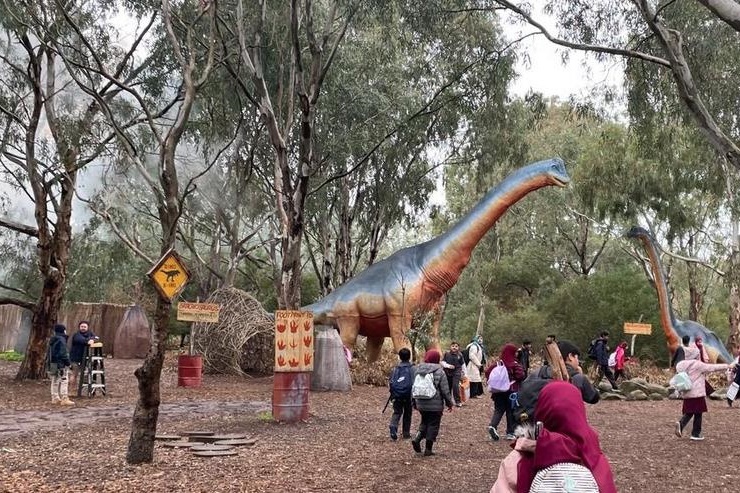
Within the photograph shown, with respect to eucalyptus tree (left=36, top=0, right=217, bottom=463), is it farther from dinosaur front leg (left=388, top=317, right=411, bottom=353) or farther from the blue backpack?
dinosaur front leg (left=388, top=317, right=411, bottom=353)

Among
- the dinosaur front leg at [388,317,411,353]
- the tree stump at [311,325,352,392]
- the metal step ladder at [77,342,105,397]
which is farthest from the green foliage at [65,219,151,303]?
the dinosaur front leg at [388,317,411,353]

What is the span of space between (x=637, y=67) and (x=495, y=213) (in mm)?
3556

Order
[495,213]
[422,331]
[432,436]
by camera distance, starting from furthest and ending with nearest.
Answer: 1. [422,331]
2. [495,213]
3. [432,436]

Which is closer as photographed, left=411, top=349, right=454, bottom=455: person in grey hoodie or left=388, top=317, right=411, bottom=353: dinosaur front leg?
left=411, top=349, right=454, bottom=455: person in grey hoodie

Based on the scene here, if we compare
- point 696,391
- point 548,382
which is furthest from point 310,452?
point 696,391

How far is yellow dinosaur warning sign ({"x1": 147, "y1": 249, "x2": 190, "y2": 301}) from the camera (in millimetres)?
6578

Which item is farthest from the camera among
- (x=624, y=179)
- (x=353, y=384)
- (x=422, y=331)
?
(x=624, y=179)

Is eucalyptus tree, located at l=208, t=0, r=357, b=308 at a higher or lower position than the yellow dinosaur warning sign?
higher

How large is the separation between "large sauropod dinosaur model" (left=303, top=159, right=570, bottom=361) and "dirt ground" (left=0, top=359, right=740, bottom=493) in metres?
2.29

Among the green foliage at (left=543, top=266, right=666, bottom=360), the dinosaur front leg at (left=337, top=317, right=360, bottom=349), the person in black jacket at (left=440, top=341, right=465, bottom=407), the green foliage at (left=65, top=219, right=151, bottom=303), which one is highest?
the green foliage at (left=65, top=219, right=151, bottom=303)

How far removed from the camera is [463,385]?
12.5 meters

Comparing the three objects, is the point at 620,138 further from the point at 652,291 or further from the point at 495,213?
the point at 495,213

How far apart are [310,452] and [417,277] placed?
6.71m

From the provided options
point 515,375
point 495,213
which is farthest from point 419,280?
point 515,375
